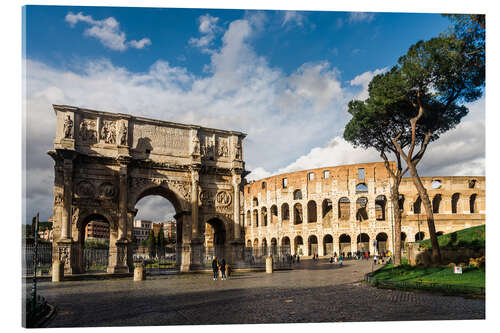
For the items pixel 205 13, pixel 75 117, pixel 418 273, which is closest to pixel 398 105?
pixel 418 273

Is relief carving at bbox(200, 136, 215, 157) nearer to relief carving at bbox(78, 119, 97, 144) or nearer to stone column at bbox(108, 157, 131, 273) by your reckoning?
stone column at bbox(108, 157, 131, 273)

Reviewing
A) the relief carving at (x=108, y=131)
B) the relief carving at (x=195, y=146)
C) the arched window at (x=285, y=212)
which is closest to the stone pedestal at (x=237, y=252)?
the relief carving at (x=195, y=146)

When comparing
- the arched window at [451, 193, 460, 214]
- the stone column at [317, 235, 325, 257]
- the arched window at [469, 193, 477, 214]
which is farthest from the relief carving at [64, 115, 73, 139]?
the arched window at [469, 193, 477, 214]

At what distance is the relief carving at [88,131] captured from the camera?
20422 mm

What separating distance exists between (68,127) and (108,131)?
6.61 feet

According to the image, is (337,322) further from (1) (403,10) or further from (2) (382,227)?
(2) (382,227)

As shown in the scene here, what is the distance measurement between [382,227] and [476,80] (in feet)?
105

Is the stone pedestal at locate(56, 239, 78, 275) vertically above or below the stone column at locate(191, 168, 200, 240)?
below

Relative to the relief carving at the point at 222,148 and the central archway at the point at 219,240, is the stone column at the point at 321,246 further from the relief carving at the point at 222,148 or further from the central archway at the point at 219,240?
the relief carving at the point at 222,148

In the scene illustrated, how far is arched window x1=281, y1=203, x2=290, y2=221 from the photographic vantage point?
157 ft

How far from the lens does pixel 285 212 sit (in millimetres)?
49781

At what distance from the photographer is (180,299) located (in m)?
10.7

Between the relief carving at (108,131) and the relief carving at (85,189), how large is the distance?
2468mm

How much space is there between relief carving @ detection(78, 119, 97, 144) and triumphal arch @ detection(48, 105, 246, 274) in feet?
0.16
